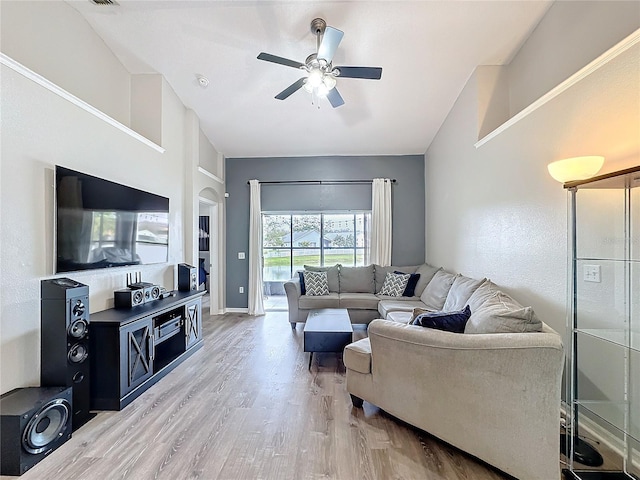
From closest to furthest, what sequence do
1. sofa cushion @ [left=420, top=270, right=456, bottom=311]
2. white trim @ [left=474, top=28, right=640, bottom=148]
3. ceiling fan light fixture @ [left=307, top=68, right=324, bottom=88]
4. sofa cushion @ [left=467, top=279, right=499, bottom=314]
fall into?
white trim @ [left=474, top=28, right=640, bottom=148], sofa cushion @ [left=467, top=279, right=499, bottom=314], ceiling fan light fixture @ [left=307, top=68, right=324, bottom=88], sofa cushion @ [left=420, top=270, right=456, bottom=311]

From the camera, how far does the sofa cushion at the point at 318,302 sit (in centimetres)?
469

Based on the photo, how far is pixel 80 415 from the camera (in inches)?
89.0

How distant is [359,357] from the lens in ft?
7.73

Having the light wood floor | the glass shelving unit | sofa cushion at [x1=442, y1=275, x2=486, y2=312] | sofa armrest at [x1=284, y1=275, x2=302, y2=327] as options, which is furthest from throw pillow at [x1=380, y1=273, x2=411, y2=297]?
the glass shelving unit

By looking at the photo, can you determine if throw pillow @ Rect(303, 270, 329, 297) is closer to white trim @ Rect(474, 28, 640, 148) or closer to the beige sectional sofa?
the beige sectional sofa

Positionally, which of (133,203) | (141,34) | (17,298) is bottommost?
(17,298)

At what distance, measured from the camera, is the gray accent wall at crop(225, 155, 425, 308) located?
5734 millimetres

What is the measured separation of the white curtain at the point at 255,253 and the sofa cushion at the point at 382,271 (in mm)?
2171

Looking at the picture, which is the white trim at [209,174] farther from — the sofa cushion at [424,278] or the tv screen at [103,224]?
the sofa cushion at [424,278]

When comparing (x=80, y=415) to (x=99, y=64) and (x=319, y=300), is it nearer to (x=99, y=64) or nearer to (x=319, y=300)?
(x=319, y=300)

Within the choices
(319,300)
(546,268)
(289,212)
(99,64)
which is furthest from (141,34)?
(546,268)

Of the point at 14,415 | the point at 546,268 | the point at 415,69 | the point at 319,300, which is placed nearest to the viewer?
the point at 14,415

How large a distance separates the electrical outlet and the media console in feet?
11.5

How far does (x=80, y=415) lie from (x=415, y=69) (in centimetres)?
469
